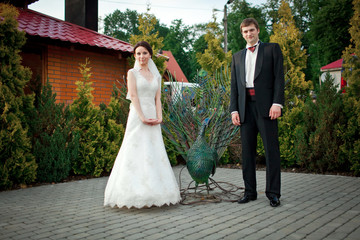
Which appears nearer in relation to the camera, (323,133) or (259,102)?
(259,102)

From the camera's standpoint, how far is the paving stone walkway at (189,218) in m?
3.63

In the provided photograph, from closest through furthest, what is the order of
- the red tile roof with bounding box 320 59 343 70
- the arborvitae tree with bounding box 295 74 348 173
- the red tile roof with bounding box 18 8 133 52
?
the arborvitae tree with bounding box 295 74 348 173 < the red tile roof with bounding box 18 8 133 52 < the red tile roof with bounding box 320 59 343 70

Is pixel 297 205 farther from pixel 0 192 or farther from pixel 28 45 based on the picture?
pixel 28 45

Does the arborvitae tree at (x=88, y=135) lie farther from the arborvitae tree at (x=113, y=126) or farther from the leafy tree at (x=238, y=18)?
the leafy tree at (x=238, y=18)

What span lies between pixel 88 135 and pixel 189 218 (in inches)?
172

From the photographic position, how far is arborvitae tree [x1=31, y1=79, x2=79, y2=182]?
7.13 m

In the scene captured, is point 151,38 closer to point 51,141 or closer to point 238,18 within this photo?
point 51,141

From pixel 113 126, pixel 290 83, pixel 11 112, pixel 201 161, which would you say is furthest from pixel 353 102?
pixel 11 112

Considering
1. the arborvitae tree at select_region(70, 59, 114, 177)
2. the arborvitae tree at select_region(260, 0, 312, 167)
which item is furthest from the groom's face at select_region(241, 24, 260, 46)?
the arborvitae tree at select_region(70, 59, 114, 177)

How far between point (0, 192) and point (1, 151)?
0.76 meters

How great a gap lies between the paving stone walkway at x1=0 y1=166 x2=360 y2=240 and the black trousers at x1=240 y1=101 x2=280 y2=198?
291 millimetres

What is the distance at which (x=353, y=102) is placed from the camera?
24.7 feet

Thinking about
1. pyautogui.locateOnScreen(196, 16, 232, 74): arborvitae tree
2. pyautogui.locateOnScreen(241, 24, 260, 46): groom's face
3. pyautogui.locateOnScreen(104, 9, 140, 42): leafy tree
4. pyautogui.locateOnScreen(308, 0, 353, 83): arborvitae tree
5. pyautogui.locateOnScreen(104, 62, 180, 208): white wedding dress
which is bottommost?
pyautogui.locateOnScreen(104, 62, 180, 208): white wedding dress

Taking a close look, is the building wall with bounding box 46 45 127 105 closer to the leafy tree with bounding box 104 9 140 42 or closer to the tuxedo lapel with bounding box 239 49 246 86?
the tuxedo lapel with bounding box 239 49 246 86
